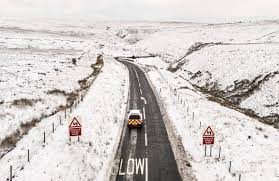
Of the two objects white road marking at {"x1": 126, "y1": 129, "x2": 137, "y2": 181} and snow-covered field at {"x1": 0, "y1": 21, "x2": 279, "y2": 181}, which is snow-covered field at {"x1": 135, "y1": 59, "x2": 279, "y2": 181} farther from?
white road marking at {"x1": 126, "y1": 129, "x2": 137, "y2": 181}

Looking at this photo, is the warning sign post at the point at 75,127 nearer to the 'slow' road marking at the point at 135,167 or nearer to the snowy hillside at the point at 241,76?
the 'slow' road marking at the point at 135,167

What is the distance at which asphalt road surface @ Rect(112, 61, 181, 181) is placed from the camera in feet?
65.7

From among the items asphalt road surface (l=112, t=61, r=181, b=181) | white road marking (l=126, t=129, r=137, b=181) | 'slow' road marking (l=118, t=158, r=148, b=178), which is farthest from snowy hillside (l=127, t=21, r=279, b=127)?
'slow' road marking (l=118, t=158, r=148, b=178)

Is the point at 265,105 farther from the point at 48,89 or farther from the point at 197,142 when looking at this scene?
the point at 48,89

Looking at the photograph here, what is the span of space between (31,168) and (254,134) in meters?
17.2

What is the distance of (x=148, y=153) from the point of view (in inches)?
934

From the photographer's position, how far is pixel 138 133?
94.2 feet

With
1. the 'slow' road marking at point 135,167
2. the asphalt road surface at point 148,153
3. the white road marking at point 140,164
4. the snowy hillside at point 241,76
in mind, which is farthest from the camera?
the snowy hillside at point 241,76

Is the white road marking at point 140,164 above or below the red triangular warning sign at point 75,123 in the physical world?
below

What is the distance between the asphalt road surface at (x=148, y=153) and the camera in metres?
20.0

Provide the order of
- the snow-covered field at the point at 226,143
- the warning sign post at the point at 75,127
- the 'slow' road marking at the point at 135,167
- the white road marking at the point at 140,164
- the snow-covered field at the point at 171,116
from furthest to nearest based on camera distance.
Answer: the warning sign post at the point at 75,127 < the white road marking at the point at 140,164 < the 'slow' road marking at the point at 135,167 < the snow-covered field at the point at 226,143 < the snow-covered field at the point at 171,116

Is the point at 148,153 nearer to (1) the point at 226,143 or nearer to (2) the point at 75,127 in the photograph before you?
(2) the point at 75,127

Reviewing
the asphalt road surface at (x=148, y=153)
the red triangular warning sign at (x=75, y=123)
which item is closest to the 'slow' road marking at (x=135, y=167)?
the asphalt road surface at (x=148, y=153)

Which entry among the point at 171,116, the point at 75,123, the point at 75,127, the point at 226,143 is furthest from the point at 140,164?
the point at 171,116
